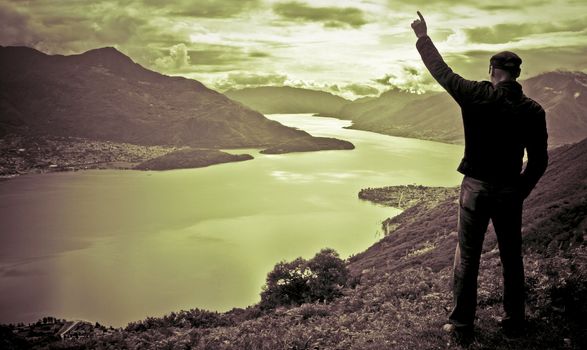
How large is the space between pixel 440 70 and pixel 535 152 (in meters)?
1.53

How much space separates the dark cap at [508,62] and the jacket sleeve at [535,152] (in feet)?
1.86

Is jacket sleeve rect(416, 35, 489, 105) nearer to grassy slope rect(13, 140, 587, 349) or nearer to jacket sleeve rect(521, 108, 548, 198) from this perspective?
jacket sleeve rect(521, 108, 548, 198)

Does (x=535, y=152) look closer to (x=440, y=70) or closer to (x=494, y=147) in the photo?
(x=494, y=147)

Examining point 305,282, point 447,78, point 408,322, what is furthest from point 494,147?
point 305,282

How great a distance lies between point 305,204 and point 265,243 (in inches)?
1450

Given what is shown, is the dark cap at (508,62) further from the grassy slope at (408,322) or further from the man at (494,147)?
the grassy slope at (408,322)

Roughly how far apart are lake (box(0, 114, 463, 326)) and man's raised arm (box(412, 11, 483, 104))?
157 feet

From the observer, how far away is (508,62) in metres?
5.30

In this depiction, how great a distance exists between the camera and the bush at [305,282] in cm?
1902

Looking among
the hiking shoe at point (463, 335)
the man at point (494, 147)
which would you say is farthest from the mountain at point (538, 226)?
the man at point (494, 147)

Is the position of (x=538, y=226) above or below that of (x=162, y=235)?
above

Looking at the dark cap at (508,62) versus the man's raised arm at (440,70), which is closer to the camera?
the man's raised arm at (440,70)

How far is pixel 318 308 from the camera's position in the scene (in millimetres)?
13695

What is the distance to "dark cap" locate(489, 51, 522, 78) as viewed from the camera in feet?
17.3
